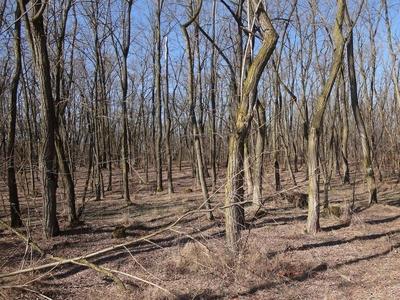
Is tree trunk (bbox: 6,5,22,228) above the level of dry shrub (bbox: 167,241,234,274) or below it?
above

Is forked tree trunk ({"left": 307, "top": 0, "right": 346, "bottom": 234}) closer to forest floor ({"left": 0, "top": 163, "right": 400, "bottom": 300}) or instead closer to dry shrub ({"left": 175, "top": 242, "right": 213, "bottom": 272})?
forest floor ({"left": 0, "top": 163, "right": 400, "bottom": 300})

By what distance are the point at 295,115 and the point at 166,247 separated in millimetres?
26057

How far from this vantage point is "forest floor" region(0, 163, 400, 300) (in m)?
4.91

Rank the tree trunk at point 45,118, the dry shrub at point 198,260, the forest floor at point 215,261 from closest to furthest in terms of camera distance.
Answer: the forest floor at point 215,261 < the dry shrub at point 198,260 < the tree trunk at point 45,118

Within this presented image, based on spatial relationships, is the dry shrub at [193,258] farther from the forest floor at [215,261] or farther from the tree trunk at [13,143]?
the tree trunk at [13,143]

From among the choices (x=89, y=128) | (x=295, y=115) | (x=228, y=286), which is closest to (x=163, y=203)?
(x=89, y=128)

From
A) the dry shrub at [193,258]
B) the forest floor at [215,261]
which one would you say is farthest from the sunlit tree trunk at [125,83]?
the dry shrub at [193,258]

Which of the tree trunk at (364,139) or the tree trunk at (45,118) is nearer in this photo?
the tree trunk at (45,118)

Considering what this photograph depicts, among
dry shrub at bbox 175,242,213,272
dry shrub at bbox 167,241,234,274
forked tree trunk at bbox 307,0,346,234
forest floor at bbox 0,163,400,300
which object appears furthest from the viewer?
forked tree trunk at bbox 307,0,346,234

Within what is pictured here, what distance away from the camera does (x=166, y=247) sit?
701cm

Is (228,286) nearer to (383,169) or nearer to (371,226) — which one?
(371,226)

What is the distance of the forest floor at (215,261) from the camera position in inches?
193

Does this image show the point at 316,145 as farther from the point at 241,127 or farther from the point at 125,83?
the point at 125,83

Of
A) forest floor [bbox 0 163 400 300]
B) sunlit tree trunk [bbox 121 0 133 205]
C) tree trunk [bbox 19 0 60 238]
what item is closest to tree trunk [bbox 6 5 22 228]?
forest floor [bbox 0 163 400 300]
